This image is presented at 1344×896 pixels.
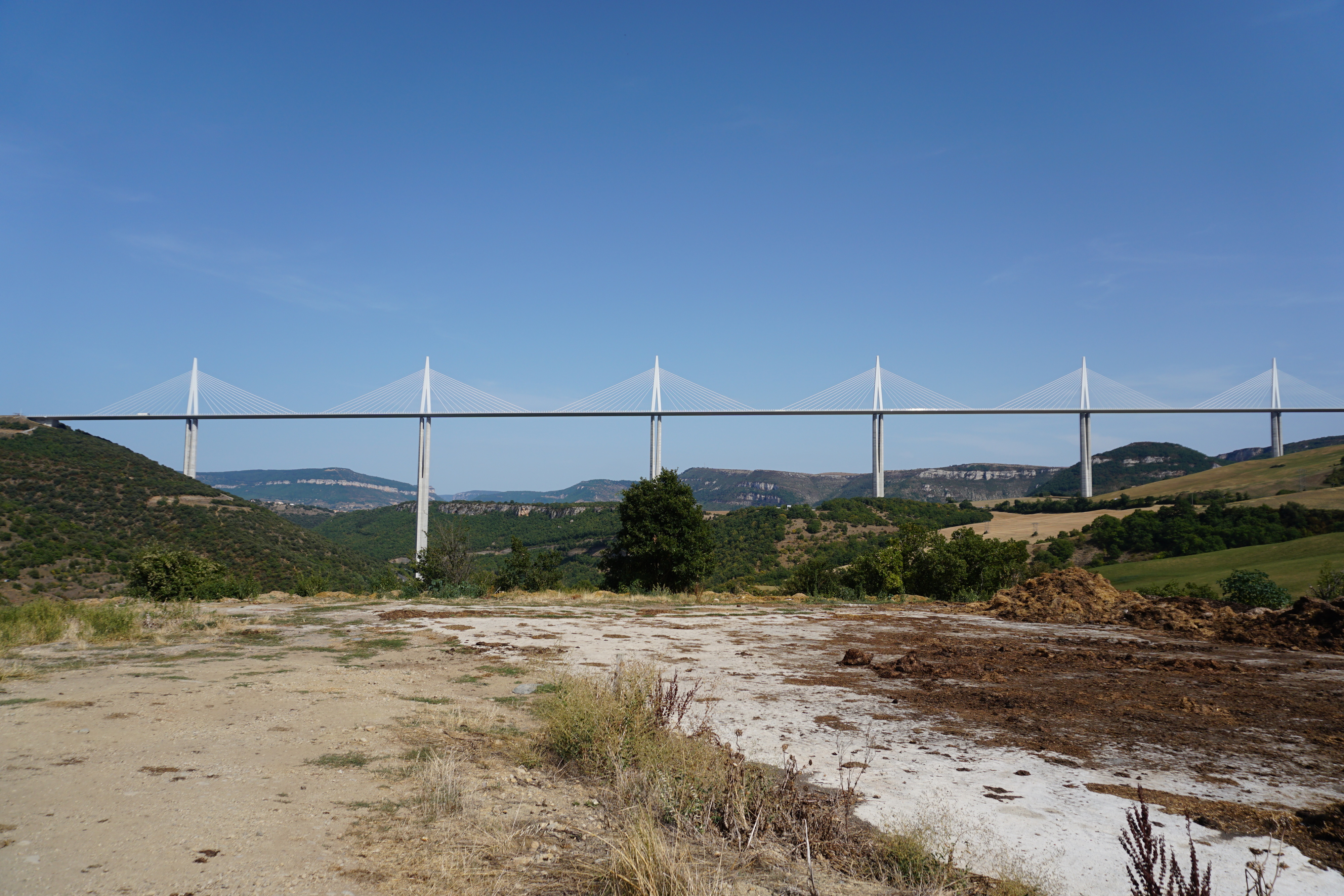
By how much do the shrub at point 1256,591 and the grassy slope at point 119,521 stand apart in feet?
110

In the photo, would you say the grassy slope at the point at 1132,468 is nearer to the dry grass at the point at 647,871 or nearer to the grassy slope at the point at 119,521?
the grassy slope at the point at 119,521

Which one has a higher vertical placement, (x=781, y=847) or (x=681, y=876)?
(x=681, y=876)

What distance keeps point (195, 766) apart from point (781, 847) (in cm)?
437

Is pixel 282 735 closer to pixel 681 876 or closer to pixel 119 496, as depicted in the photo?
pixel 681 876

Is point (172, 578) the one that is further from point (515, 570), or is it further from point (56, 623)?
point (515, 570)

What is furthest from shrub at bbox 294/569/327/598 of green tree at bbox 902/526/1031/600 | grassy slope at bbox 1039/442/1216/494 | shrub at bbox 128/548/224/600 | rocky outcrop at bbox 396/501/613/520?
grassy slope at bbox 1039/442/1216/494

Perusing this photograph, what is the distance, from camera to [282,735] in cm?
620

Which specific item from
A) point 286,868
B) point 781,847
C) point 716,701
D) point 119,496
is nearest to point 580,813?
point 781,847

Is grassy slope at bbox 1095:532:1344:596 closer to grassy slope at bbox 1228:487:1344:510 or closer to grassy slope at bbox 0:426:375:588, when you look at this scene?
grassy slope at bbox 1228:487:1344:510

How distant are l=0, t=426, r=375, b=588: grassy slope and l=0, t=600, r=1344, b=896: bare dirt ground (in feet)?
88.7

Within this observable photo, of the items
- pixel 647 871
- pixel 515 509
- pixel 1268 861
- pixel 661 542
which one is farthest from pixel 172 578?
pixel 515 509

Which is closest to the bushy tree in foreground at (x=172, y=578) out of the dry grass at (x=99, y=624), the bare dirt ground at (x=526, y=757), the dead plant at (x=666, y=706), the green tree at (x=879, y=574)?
the dry grass at (x=99, y=624)

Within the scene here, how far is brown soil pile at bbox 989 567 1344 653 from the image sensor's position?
43.6 ft

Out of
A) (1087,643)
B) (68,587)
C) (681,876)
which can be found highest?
(681,876)
